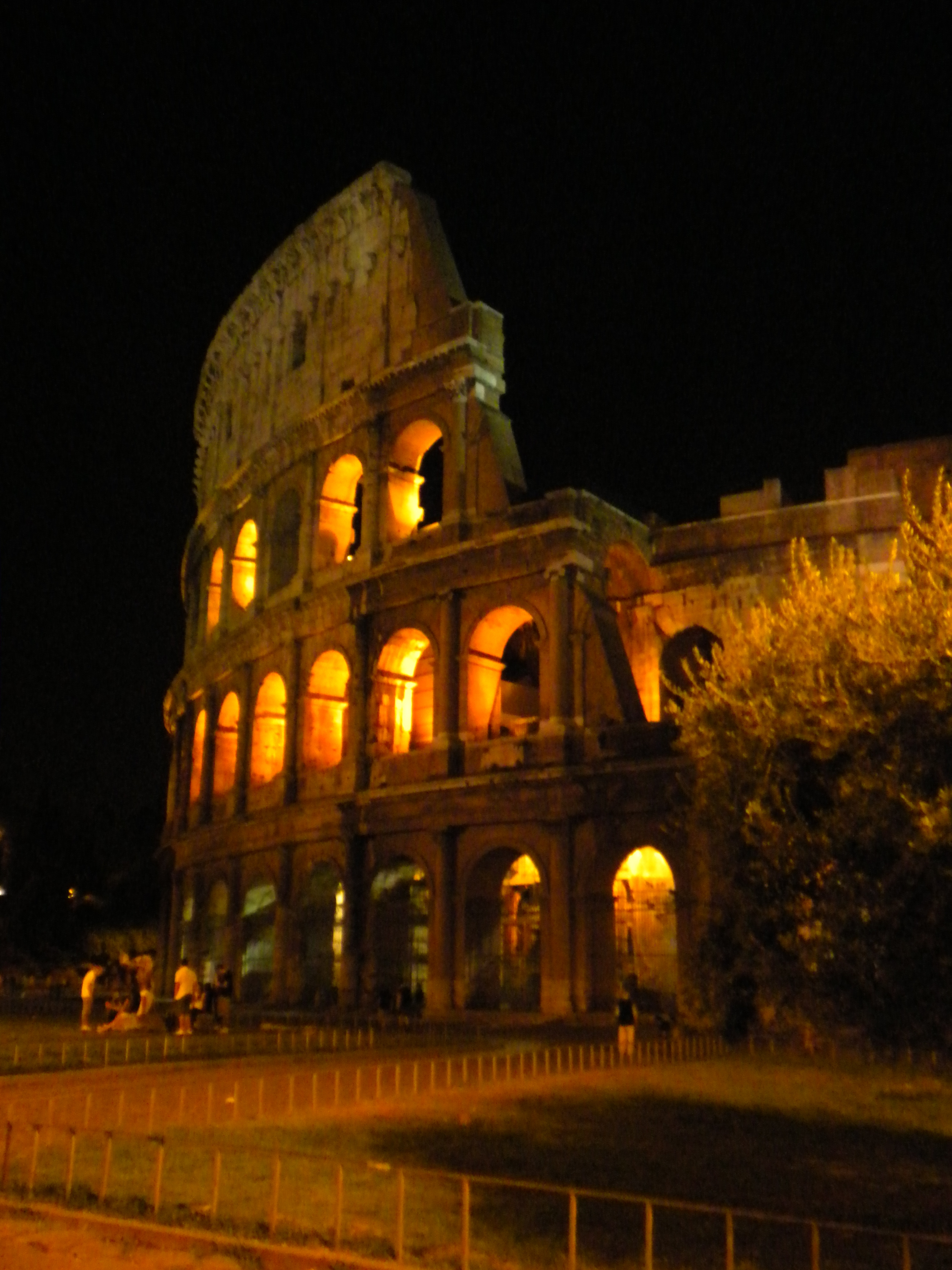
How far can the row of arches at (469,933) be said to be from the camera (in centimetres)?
2345

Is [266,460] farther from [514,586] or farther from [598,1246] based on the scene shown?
[598,1246]

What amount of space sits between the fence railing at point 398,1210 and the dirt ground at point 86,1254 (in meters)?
0.31

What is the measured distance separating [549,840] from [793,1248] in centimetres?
1592

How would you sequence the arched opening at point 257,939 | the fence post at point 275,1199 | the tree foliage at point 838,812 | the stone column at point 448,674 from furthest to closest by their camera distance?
the arched opening at point 257,939
the stone column at point 448,674
the tree foliage at point 838,812
the fence post at point 275,1199

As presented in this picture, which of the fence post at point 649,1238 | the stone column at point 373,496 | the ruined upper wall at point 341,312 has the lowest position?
the fence post at point 649,1238

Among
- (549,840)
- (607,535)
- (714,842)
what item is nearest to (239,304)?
(607,535)

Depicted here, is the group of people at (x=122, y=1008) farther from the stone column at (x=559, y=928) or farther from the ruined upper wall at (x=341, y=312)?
the ruined upper wall at (x=341, y=312)

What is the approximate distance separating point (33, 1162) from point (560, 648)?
1665cm

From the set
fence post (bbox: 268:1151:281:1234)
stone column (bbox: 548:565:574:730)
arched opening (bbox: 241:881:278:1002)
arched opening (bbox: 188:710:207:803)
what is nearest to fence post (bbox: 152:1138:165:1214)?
fence post (bbox: 268:1151:281:1234)

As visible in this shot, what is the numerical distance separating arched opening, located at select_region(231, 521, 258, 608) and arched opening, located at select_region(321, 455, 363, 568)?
14.5 feet

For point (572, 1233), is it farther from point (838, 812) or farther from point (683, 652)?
point (683, 652)

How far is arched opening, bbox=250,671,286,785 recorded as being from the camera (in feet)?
99.6

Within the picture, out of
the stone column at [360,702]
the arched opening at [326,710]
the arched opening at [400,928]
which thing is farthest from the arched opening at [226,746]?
the arched opening at [400,928]

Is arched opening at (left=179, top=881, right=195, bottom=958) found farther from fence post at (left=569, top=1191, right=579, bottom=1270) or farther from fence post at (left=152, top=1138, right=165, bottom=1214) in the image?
fence post at (left=569, top=1191, right=579, bottom=1270)
